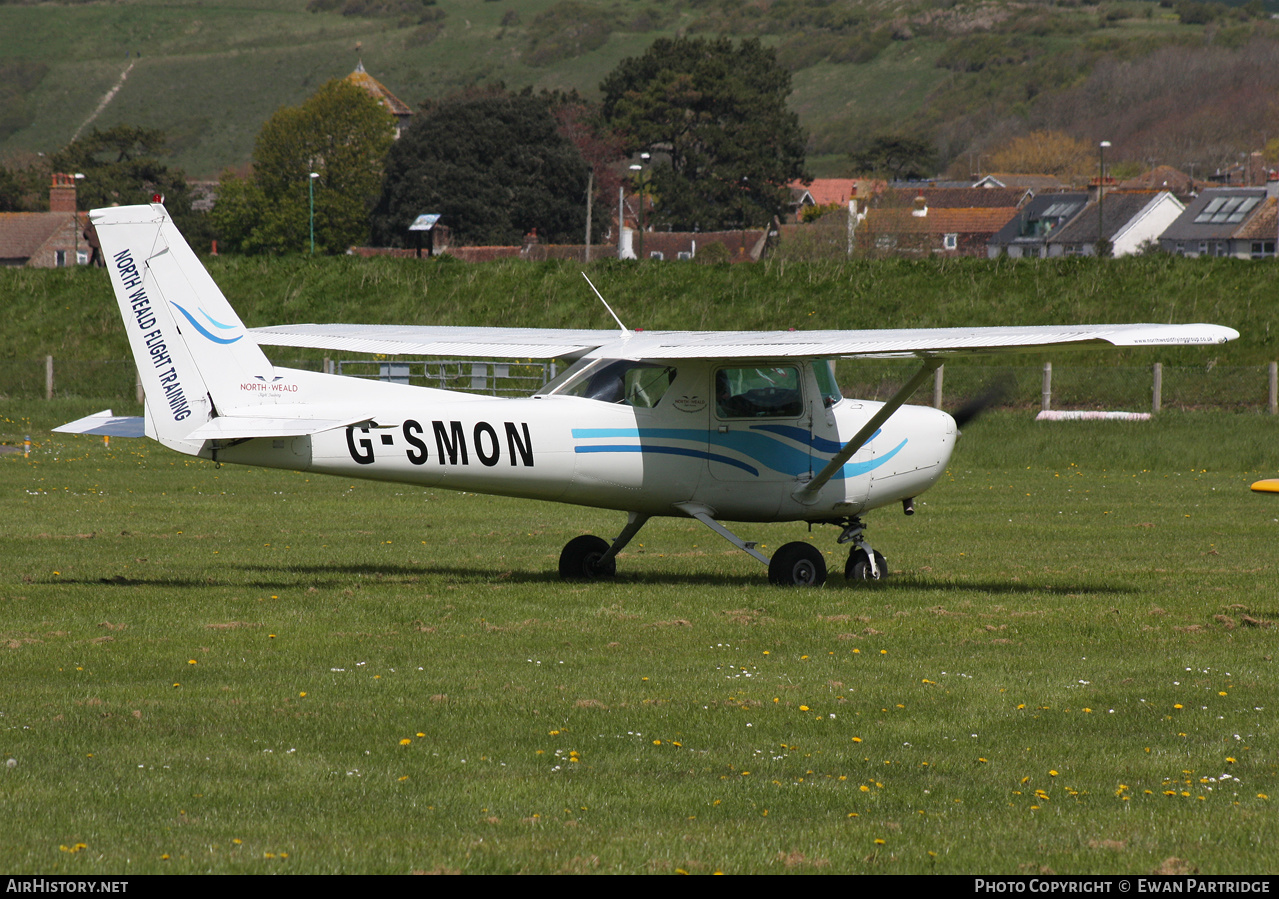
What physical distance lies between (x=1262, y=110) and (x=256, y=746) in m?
215

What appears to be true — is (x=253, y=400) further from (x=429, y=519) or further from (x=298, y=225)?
(x=298, y=225)

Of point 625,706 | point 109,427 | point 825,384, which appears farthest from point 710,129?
point 625,706

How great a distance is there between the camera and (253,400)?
465 inches

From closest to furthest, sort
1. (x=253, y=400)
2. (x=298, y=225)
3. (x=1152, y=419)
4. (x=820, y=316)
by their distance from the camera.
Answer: (x=253, y=400) < (x=1152, y=419) < (x=820, y=316) < (x=298, y=225)

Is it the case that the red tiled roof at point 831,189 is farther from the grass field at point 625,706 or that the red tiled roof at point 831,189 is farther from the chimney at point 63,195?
the grass field at point 625,706

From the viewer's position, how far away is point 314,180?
120 m

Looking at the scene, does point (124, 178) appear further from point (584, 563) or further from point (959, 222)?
point (584, 563)

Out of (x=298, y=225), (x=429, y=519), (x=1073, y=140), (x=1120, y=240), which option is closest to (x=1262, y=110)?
(x=1073, y=140)

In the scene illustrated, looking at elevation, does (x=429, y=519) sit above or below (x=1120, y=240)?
above

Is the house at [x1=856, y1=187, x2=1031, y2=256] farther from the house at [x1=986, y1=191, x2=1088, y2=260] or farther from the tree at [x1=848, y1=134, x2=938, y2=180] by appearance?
the tree at [x1=848, y1=134, x2=938, y2=180]

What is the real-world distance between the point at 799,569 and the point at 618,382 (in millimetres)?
2417

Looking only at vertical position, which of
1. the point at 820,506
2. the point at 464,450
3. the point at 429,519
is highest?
the point at 464,450

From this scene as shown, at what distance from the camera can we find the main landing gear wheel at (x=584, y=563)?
45.1ft

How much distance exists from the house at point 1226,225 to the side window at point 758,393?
88.7m
